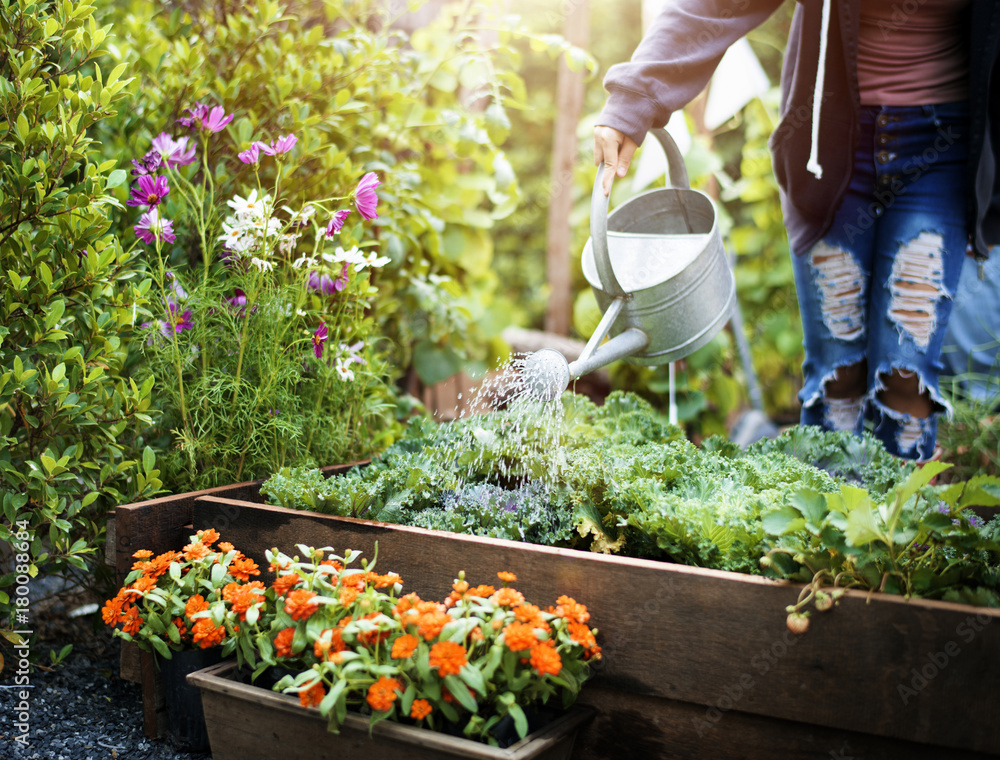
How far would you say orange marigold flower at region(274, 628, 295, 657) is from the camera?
1165mm

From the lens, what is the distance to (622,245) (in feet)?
6.08

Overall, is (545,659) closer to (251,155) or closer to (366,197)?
(366,197)

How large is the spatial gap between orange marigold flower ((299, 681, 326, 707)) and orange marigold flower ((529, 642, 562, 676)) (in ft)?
1.04

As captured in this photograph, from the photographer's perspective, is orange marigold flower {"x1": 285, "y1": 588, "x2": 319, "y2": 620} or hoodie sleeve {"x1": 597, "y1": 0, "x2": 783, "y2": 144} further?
hoodie sleeve {"x1": 597, "y1": 0, "x2": 783, "y2": 144}

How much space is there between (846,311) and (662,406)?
2.18 m

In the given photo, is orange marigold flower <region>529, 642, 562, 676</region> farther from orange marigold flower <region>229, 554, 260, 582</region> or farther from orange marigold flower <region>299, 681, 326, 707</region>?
orange marigold flower <region>229, 554, 260, 582</region>

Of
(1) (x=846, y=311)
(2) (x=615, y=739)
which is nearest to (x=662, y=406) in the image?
(1) (x=846, y=311)

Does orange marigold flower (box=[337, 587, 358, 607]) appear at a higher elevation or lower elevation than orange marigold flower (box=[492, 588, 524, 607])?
lower

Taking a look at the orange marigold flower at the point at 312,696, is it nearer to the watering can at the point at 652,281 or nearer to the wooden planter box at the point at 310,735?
the wooden planter box at the point at 310,735

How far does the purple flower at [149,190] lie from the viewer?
164cm

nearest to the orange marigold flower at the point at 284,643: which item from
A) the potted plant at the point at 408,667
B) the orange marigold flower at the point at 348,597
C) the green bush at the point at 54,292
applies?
the potted plant at the point at 408,667

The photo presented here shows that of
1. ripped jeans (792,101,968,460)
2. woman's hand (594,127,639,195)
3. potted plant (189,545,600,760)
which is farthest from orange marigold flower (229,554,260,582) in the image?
ripped jeans (792,101,968,460)

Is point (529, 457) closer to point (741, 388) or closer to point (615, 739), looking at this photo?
point (615, 739)

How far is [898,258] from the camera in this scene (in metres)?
1.83
